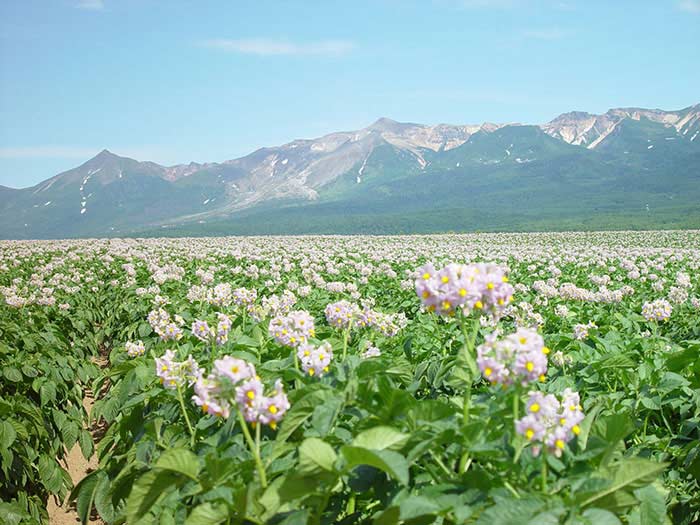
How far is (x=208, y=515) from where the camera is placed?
2.34m

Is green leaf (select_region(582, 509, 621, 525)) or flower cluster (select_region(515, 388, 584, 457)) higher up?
flower cluster (select_region(515, 388, 584, 457))

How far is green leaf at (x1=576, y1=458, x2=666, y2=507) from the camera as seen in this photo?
2104 millimetres

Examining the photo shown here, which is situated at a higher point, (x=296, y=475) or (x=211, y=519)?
(x=296, y=475)

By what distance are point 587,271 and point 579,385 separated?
1346 centimetres

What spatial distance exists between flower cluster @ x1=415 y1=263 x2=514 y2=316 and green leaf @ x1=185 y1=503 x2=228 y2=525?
1.25 m

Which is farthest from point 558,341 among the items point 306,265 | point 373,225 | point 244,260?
point 373,225

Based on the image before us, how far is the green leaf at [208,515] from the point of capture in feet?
7.62

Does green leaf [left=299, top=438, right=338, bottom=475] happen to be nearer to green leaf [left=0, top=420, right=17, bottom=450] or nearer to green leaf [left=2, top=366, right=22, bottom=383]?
green leaf [left=0, top=420, right=17, bottom=450]

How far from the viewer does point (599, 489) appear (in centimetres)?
204

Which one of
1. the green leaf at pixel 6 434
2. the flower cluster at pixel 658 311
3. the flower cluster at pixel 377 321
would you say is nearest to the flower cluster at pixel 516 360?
the flower cluster at pixel 377 321

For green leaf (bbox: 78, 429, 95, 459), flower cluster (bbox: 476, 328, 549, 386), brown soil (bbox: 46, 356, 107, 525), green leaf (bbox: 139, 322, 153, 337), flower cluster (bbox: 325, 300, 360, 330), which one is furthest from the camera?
green leaf (bbox: 139, 322, 153, 337)

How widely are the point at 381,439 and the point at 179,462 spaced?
855mm

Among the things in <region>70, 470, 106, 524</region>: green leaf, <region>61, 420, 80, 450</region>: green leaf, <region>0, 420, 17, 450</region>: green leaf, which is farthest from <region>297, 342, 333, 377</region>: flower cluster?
<region>61, 420, 80, 450</region>: green leaf

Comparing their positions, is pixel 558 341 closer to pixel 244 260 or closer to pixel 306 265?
pixel 306 265
